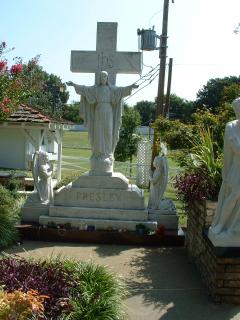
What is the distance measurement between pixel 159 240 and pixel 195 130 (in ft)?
9.39

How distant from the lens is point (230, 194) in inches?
213

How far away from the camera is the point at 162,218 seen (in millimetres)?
8891

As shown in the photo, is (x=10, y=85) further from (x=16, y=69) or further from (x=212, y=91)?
(x=212, y=91)

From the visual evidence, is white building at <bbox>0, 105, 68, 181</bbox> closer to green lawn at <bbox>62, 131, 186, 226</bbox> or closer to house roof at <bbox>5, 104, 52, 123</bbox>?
house roof at <bbox>5, 104, 52, 123</bbox>

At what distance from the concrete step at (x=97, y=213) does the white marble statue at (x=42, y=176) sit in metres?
0.32

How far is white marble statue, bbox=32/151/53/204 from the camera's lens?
9.02 m

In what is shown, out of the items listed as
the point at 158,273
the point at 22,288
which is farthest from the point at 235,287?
the point at 22,288

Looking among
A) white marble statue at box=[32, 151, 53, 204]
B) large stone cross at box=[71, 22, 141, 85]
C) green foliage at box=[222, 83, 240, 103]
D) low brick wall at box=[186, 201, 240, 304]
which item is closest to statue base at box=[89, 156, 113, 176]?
white marble statue at box=[32, 151, 53, 204]

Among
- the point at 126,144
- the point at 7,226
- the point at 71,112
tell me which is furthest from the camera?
the point at 71,112

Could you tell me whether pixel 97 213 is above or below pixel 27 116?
below

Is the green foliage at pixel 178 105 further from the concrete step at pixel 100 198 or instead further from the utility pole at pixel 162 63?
the concrete step at pixel 100 198

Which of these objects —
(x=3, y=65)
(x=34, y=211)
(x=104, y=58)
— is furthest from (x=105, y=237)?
(x=3, y=65)

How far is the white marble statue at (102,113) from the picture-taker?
30.0 feet

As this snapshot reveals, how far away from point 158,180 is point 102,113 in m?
1.91
